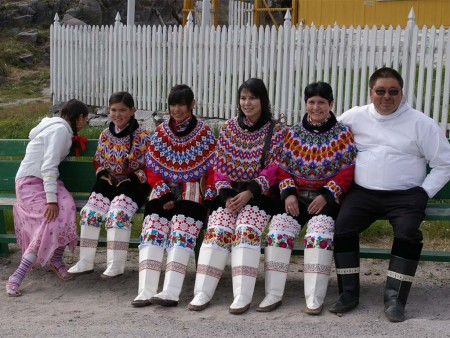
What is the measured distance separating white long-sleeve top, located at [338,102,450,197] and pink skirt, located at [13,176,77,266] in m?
2.06

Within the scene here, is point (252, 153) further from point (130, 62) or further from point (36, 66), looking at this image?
point (36, 66)

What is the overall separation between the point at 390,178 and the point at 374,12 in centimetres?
1234

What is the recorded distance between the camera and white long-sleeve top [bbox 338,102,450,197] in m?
4.76

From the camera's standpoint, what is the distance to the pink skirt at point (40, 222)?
5320mm

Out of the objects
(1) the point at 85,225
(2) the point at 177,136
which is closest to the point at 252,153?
(2) the point at 177,136

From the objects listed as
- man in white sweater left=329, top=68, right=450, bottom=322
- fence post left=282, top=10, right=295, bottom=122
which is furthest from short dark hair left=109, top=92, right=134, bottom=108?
fence post left=282, top=10, right=295, bottom=122

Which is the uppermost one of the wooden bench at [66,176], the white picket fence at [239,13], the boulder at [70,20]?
the white picket fence at [239,13]

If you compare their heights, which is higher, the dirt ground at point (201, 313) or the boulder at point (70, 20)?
the boulder at point (70, 20)

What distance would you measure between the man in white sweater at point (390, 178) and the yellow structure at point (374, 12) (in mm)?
11338

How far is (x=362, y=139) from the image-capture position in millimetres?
4949

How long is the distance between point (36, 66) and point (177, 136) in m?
17.8

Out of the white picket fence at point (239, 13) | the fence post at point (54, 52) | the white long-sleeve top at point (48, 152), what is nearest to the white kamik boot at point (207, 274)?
the white long-sleeve top at point (48, 152)

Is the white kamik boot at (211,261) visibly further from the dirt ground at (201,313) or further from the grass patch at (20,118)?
the grass patch at (20,118)

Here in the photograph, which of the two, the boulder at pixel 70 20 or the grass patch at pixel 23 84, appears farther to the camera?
the boulder at pixel 70 20
